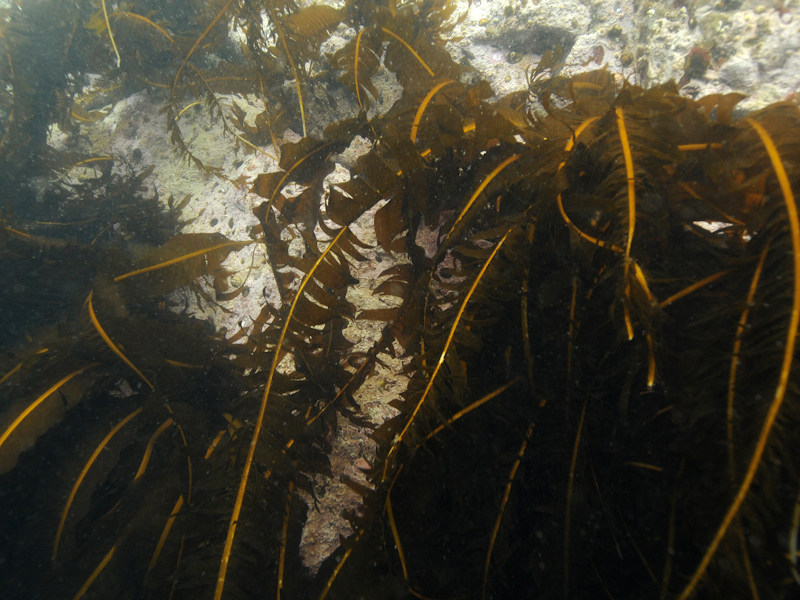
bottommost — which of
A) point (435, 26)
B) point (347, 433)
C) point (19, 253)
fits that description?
point (347, 433)

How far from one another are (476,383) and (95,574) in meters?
2.40

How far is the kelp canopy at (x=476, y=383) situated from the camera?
3.34ft

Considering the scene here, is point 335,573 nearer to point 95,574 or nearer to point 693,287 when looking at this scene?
point 95,574

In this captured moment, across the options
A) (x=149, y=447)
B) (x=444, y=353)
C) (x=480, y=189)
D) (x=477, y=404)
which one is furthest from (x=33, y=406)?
(x=480, y=189)

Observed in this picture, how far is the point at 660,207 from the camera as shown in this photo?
121cm

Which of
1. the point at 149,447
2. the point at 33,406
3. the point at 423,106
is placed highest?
the point at 423,106

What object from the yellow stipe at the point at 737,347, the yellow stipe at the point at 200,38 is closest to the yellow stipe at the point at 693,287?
the yellow stipe at the point at 737,347

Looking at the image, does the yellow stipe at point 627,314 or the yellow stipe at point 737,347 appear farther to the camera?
the yellow stipe at point 627,314

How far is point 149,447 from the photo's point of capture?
78.2 inches

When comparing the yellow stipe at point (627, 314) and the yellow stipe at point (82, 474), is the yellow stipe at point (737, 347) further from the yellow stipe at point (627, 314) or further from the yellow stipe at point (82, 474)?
the yellow stipe at point (82, 474)

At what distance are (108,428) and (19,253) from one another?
2063 millimetres

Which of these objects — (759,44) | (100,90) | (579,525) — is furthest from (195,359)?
(759,44)

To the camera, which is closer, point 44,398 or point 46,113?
point 44,398

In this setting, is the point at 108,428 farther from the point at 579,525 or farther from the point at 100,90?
the point at 100,90
